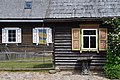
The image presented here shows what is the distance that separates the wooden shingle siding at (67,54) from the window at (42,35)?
9.77 m

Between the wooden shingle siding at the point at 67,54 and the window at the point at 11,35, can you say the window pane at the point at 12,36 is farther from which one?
the wooden shingle siding at the point at 67,54

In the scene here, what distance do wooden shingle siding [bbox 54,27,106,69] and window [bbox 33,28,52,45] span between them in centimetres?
977

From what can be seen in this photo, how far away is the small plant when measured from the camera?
41.7 feet

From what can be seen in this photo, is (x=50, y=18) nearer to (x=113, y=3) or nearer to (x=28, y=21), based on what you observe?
(x=113, y=3)

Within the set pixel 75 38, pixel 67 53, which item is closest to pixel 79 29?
pixel 75 38

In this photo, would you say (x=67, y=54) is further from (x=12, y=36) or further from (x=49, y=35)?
(x=12, y=36)

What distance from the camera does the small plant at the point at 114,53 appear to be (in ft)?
41.7

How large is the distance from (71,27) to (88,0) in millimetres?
1858

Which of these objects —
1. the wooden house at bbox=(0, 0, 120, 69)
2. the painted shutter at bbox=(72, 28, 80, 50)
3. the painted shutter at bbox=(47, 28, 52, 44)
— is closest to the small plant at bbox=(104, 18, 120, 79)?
the wooden house at bbox=(0, 0, 120, 69)

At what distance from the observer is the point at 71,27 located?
14438 millimetres

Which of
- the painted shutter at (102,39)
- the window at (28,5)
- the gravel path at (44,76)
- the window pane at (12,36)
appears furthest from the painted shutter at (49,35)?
the painted shutter at (102,39)

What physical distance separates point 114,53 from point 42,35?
1201cm

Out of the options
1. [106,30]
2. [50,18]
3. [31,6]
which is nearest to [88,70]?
[106,30]

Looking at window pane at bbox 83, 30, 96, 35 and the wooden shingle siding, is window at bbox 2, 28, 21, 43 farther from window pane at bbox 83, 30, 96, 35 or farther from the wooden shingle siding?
window pane at bbox 83, 30, 96, 35
